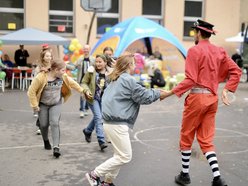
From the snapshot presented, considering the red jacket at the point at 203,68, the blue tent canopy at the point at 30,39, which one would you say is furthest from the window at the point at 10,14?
the red jacket at the point at 203,68

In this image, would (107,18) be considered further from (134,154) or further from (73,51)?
(134,154)

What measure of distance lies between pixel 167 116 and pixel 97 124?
3879mm

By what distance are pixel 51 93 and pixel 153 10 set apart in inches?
633

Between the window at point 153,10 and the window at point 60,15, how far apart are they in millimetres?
3763

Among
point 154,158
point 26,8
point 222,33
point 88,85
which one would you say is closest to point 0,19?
point 26,8

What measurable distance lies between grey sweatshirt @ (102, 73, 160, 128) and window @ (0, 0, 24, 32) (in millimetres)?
16077

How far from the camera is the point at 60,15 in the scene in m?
20.4

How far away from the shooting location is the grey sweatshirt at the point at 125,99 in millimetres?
4641

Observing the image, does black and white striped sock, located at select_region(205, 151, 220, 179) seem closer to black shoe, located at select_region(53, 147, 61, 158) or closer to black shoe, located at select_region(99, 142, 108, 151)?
black shoe, located at select_region(99, 142, 108, 151)

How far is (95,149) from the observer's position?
23.2 feet

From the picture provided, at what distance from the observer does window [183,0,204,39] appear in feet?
73.7

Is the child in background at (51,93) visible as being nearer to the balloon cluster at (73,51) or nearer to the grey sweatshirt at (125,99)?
the grey sweatshirt at (125,99)

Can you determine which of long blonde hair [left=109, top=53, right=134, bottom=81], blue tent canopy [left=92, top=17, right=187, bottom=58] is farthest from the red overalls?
blue tent canopy [left=92, top=17, right=187, bottom=58]

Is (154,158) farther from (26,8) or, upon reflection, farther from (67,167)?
(26,8)
